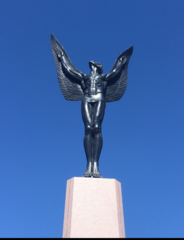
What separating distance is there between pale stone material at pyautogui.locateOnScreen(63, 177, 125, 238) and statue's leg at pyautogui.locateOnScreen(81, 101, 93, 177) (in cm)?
64

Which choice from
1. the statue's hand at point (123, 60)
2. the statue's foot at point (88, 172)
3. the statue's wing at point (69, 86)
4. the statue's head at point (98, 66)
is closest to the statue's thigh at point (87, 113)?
the statue's wing at point (69, 86)

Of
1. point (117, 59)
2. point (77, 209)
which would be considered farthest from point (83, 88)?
point (77, 209)

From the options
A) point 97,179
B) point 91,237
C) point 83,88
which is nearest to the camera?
point 91,237

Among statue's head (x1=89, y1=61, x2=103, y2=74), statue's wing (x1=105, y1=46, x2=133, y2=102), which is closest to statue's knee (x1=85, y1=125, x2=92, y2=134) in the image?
statue's wing (x1=105, y1=46, x2=133, y2=102)

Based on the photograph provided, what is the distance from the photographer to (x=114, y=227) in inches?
232

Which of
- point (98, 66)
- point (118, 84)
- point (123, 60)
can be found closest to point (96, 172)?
point (118, 84)

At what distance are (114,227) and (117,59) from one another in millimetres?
A: 5921

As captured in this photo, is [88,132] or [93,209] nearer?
[93,209]

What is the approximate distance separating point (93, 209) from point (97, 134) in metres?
2.35

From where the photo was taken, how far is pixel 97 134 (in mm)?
7590

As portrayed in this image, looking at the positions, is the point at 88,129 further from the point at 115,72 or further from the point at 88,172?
the point at 115,72

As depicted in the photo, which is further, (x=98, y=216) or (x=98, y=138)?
(x=98, y=138)

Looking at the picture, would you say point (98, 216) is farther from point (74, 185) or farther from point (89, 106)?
point (89, 106)

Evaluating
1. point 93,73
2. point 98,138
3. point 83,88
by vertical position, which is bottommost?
point 98,138
